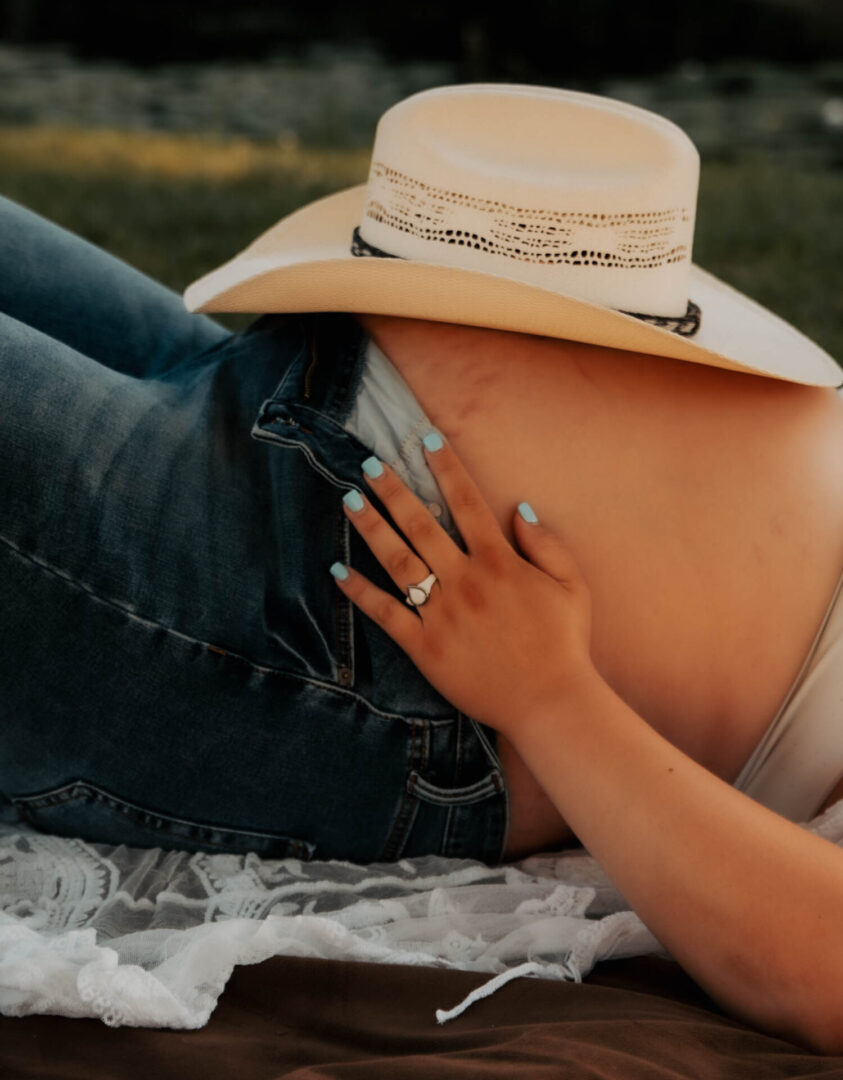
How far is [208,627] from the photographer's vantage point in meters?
1.41

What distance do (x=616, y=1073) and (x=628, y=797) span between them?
10.8 inches

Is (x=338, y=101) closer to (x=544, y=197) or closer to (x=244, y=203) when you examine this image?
(x=244, y=203)

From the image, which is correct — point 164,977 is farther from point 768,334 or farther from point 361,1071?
point 768,334

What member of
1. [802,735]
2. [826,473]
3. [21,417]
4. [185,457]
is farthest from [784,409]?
[21,417]

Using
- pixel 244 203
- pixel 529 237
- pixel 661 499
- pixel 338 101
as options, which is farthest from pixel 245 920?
pixel 338 101

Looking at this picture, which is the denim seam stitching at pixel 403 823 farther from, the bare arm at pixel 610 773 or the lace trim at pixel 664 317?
the lace trim at pixel 664 317

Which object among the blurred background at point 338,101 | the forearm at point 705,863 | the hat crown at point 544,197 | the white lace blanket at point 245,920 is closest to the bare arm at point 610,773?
the forearm at point 705,863

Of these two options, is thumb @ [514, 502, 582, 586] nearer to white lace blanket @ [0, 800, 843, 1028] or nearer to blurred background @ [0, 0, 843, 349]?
white lace blanket @ [0, 800, 843, 1028]

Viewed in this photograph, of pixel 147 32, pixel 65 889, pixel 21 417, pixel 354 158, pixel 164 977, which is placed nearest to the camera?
pixel 164 977

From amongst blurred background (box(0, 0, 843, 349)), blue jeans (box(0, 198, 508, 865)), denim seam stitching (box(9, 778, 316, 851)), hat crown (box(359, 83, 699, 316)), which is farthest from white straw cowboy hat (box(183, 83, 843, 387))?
blurred background (box(0, 0, 843, 349))

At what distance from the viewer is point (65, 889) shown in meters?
1.48

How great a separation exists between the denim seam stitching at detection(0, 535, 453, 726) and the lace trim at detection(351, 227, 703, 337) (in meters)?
0.51

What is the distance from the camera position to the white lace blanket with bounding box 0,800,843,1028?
122 centimetres

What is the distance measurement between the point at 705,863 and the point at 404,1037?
35 centimetres
